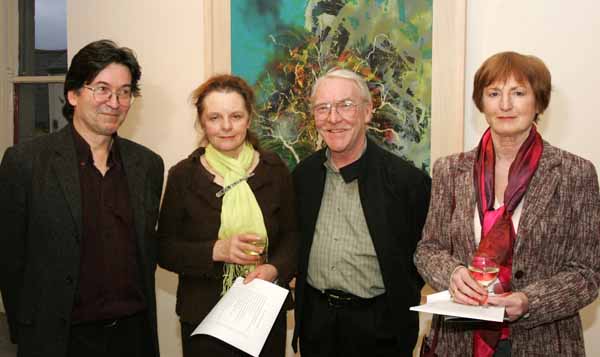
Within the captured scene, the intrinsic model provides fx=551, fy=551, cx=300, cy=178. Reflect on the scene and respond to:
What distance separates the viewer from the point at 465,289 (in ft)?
5.99

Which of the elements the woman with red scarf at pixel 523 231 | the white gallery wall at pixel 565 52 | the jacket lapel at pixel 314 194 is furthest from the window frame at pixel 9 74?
the woman with red scarf at pixel 523 231

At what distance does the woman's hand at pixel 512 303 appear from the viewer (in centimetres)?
180

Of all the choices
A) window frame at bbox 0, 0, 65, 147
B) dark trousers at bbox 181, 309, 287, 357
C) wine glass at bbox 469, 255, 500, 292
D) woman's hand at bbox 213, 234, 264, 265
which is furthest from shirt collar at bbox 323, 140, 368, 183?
window frame at bbox 0, 0, 65, 147

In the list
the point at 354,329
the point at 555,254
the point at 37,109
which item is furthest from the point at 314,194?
the point at 37,109

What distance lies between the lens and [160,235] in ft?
7.72

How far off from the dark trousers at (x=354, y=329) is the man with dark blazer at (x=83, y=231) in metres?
0.71

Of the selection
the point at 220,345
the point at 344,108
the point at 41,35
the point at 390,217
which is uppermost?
the point at 41,35

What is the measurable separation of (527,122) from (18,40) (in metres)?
4.41

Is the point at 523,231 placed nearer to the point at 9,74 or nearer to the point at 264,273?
the point at 264,273

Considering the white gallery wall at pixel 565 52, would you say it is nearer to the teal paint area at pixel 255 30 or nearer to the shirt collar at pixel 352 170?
the shirt collar at pixel 352 170

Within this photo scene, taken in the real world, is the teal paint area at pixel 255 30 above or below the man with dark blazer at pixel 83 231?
above

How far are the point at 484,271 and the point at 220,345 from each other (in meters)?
1.05

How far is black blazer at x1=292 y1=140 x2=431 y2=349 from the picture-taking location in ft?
7.62

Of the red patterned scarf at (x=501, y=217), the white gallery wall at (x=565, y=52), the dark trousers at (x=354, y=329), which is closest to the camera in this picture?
the red patterned scarf at (x=501, y=217)
